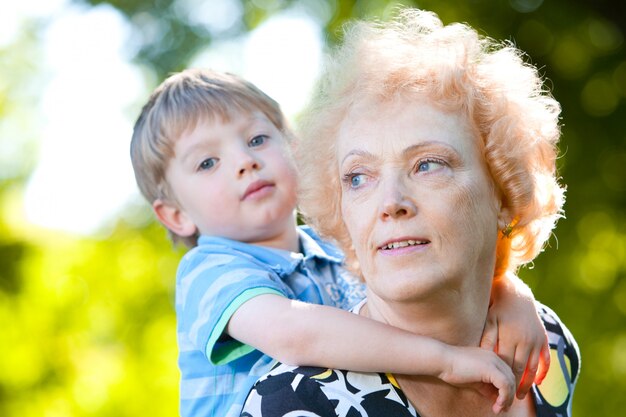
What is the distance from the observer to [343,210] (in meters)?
2.55

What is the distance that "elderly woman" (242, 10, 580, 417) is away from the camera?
233 cm

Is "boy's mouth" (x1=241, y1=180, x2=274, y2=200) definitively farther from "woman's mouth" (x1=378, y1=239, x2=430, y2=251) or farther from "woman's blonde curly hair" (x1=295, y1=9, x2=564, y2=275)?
"woman's mouth" (x1=378, y1=239, x2=430, y2=251)

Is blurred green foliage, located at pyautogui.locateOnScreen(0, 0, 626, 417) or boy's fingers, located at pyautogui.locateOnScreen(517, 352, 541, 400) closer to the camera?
boy's fingers, located at pyautogui.locateOnScreen(517, 352, 541, 400)

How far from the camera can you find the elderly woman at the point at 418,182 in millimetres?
2334

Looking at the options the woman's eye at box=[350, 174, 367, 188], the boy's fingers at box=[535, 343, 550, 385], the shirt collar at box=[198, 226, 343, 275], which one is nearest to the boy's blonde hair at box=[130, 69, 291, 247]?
the shirt collar at box=[198, 226, 343, 275]

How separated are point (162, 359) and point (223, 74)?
244 inches

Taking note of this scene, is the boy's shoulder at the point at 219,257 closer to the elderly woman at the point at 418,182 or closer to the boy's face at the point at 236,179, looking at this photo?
the boy's face at the point at 236,179

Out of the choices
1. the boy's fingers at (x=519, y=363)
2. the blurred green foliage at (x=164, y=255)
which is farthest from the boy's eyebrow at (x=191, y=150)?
the blurred green foliage at (x=164, y=255)

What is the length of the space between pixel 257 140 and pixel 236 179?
203 millimetres

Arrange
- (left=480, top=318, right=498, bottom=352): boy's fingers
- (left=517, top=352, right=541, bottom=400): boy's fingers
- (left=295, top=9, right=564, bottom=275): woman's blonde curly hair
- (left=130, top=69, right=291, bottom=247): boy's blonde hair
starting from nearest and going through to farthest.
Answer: (left=295, top=9, right=564, bottom=275): woman's blonde curly hair, (left=480, top=318, right=498, bottom=352): boy's fingers, (left=517, top=352, right=541, bottom=400): boy's fingers, (left=130, top=69, right=291, bottom=247): boy's blonde hair

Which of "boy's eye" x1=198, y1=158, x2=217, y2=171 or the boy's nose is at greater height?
the boy's nose

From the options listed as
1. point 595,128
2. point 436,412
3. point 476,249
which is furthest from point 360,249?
point 595,128

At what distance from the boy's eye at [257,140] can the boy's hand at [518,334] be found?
2.99 ft

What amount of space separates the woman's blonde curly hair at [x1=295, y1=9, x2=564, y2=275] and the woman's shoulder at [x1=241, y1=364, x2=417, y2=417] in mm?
509
